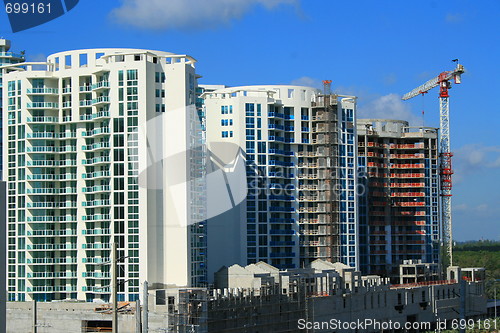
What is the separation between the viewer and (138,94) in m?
67.8

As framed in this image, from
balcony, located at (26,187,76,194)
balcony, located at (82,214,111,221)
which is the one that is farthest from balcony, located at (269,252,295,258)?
balcony, located at (26,187,76,194)

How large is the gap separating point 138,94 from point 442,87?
5199 centimetres

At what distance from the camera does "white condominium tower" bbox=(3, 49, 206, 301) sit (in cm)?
6744

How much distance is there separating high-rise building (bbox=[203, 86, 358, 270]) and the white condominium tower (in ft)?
47.4

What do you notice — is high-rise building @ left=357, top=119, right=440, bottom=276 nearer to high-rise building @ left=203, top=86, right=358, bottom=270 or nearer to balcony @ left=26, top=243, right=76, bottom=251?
high-rise building @ left=203, top=86, right=358, bottom=270

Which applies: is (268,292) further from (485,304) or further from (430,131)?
(430,131)

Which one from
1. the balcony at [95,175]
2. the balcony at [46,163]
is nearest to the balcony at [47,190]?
the balcony at [95,175]

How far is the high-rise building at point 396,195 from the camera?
99.2 meters

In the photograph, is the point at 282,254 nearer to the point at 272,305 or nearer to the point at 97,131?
the point at 272,305

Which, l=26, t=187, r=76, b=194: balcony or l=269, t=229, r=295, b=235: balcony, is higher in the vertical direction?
l=26, t=187, r=76, b=194: balcony

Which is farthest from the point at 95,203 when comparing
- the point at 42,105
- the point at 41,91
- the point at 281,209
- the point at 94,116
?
the point at 281,209

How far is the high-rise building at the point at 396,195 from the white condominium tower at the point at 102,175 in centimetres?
3278

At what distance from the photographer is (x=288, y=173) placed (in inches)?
3519

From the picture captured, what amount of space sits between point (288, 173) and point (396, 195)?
19.4 m
